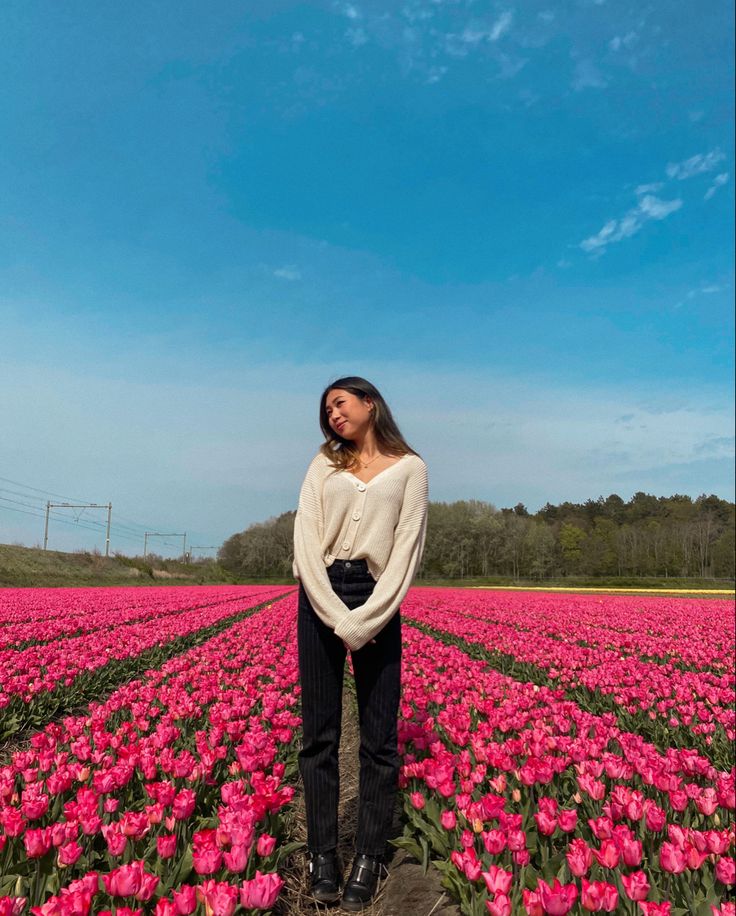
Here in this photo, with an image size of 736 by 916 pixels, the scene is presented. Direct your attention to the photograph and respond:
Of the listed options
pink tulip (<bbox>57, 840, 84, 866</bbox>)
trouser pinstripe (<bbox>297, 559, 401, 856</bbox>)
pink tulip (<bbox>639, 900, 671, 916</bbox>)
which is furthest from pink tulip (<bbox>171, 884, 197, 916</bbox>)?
pink tulip (<bbox>639, 900, 671, 916</bbox>)

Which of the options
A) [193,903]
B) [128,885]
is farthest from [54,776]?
[193,903]

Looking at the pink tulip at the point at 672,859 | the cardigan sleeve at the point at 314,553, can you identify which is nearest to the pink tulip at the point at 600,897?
the pink tulip at the point at 672,859

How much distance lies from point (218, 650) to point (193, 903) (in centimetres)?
649

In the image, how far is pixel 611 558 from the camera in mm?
75250

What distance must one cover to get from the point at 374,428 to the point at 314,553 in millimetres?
738

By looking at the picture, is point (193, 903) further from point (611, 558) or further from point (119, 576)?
point (611, 558)

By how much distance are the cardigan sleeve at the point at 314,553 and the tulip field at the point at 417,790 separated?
3.05ft

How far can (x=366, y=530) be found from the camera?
2.89 m

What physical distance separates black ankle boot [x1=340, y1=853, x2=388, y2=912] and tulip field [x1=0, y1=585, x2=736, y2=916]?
27 cm

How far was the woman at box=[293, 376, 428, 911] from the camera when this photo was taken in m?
2.86

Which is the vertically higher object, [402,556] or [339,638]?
[402,556]

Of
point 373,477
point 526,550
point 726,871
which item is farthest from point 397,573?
point 526,550

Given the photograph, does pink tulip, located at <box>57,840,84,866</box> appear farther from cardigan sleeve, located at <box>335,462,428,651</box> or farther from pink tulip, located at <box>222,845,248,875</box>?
cardigan sleeve, located at <box>335,462,428,651</box>

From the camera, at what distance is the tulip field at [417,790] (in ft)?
7.41
